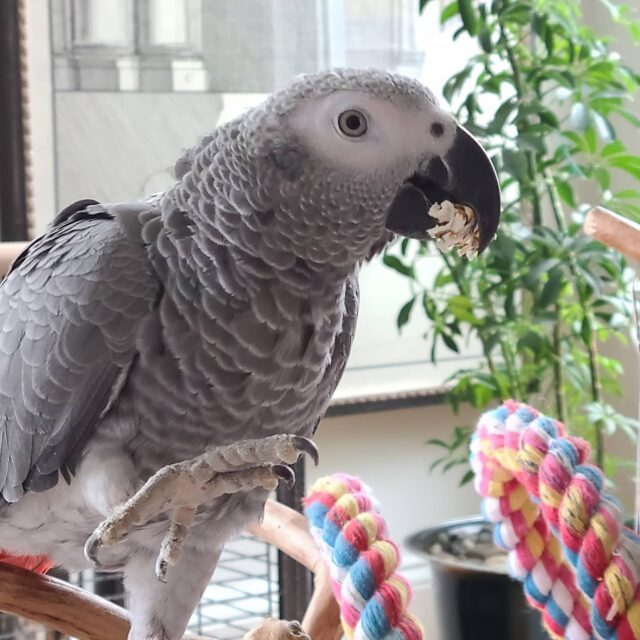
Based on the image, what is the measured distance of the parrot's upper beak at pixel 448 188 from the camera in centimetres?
67

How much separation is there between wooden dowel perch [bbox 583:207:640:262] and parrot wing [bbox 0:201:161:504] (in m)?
0.42

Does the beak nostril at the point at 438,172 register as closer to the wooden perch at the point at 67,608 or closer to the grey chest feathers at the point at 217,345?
the grey chest feathers at the point at 217,345

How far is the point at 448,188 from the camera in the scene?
670 millimetres

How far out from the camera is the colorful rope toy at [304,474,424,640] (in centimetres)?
73

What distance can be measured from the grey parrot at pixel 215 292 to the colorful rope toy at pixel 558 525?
8.8 inches

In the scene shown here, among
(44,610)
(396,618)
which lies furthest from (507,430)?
(44,610)

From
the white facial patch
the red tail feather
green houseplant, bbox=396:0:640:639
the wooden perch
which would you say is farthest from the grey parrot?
green houseplant, bbox=396:0:640:639

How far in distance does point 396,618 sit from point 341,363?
23cm

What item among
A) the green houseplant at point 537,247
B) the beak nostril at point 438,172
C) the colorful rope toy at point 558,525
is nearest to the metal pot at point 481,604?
the green houseplant at point 537,247

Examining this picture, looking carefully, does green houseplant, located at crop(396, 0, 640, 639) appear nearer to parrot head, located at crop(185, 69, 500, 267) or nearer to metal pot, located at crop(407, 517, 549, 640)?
metal pot, located at crop(407, 517, 549, 640)

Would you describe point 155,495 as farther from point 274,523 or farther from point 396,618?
point 274,523

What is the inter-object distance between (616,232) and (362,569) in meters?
0.39

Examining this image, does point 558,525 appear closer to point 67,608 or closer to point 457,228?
point 457,228

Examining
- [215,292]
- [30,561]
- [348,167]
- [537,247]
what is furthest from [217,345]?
[537,247]
